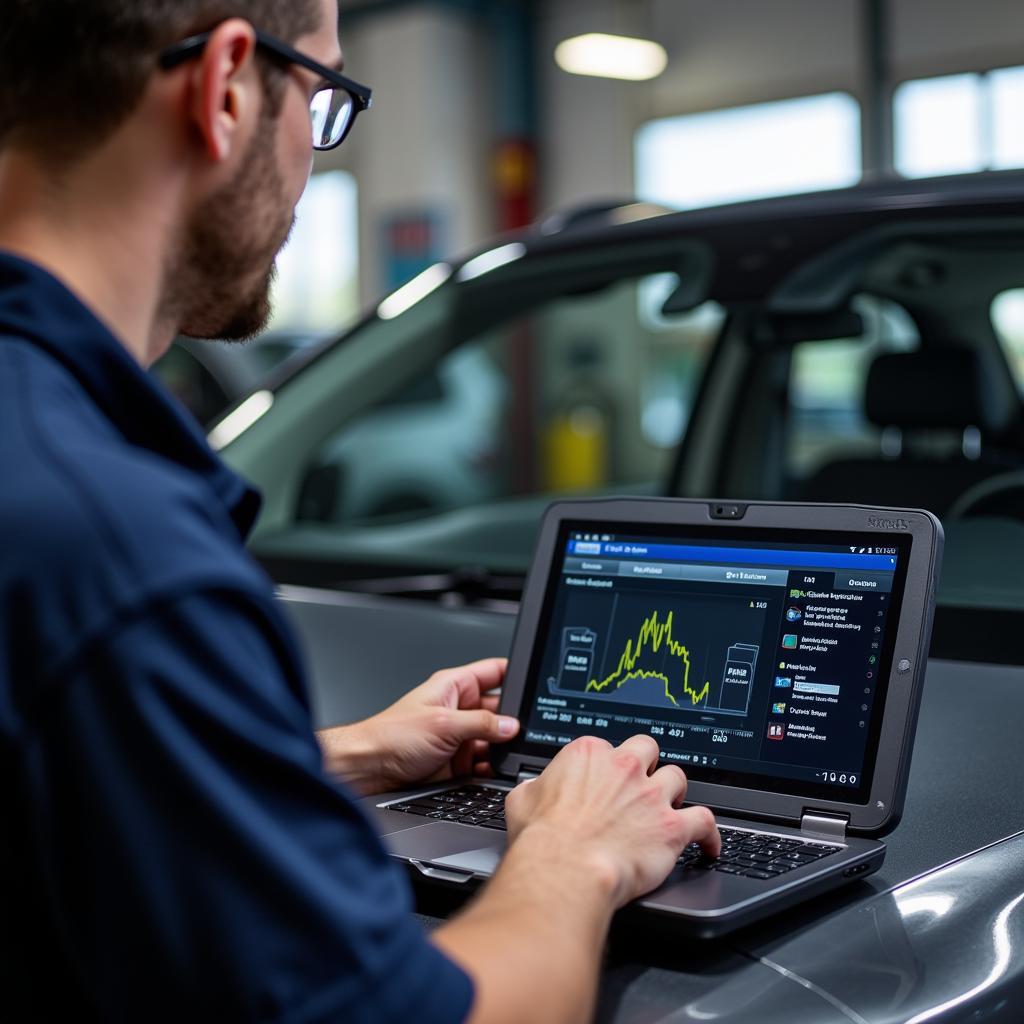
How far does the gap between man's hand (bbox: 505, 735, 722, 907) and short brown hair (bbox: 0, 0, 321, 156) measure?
0.53m

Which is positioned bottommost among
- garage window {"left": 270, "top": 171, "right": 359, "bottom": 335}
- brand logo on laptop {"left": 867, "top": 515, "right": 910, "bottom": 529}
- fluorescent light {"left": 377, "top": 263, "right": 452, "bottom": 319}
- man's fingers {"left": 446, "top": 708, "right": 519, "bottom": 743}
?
man's fingers {"left": 446, "top": 708, "right": 519, "bottom": 743}

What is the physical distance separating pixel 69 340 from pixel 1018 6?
26.4 feet

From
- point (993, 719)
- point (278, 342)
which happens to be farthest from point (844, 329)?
point (278, 342)

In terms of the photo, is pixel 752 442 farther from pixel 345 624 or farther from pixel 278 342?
pixel 278 342

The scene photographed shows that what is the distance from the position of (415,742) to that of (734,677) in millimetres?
299

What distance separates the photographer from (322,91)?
1.04 meters

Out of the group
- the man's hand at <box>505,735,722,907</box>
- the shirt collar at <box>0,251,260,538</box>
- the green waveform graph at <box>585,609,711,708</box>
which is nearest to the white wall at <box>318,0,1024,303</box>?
the green waveform graph at <box>585,609,711,708</box>

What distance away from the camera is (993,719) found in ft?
4.65

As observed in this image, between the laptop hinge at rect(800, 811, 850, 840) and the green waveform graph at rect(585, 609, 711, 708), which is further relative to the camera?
the green waveform graph at rect(585, 609, 711, 708)

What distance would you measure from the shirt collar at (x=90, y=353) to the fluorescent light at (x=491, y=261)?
1.52m

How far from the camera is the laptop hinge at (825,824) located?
1.14 meters

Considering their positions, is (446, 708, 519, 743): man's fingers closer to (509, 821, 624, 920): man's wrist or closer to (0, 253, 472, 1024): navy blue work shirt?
(509, 821, 624, 920): man's wrist

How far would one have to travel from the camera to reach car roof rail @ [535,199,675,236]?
234 cm

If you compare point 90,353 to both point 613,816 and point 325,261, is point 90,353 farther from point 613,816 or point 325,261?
point 325,261
